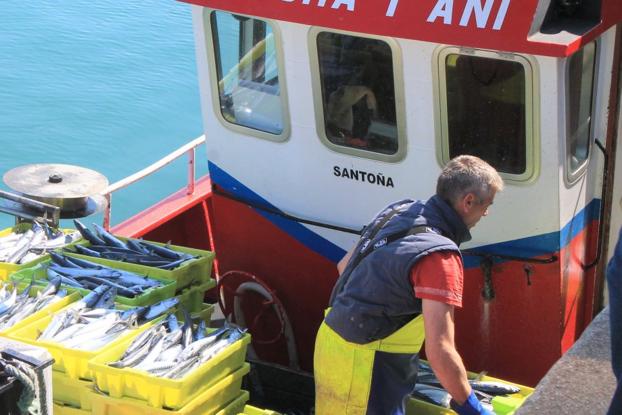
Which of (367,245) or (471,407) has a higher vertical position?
(367,245)

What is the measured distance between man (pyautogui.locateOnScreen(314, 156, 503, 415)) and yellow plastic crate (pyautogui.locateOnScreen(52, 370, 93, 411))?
1268 millimetres

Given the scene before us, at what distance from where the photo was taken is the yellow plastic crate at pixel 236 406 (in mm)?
5352

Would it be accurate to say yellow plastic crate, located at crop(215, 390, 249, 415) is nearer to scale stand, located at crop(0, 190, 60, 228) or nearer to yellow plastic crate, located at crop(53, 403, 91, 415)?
yellow plastic crate, located at crop(53, 403, 91, 415)

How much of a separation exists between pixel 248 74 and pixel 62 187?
6.56 feet

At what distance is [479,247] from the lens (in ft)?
19.2

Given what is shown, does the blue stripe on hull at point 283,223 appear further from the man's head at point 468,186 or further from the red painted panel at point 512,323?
the man's head at point 468,186

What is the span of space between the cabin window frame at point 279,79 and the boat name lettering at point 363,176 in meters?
0.41

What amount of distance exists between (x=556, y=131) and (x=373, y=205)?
1237mm

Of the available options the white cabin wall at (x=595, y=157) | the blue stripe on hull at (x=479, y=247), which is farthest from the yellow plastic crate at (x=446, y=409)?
the white cabin wall at (x=595, y=157)

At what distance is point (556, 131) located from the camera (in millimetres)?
5359

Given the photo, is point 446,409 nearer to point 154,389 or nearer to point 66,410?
point 154,389

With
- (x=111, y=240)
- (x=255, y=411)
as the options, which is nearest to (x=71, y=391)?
(x=255, y=411)

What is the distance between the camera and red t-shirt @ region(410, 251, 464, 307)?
4202 mm

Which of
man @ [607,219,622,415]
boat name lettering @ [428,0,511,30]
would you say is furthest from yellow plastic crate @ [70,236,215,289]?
man @ [607,219,622,415]
